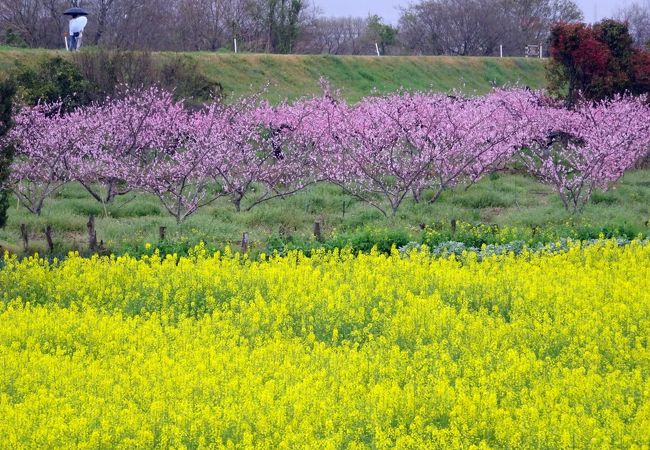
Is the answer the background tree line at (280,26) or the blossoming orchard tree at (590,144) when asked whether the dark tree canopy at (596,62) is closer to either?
the blossoming orchard tree at (590,144)

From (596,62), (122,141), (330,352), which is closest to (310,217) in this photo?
(122,141)

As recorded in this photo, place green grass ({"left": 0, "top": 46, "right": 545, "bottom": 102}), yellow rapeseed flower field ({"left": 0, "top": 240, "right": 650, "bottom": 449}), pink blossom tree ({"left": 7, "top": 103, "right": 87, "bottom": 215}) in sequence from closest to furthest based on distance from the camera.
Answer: yellow rapeseed flower field ({"left": 0, "top": 240, "right": 650, "bottom": 449}) → pink blossom tree ({"left": 7, "top": 103, "right": 87, "bottom": 215}) → green grass ({"left": 0, "top": 46, "right": 545, "bottom": 102})

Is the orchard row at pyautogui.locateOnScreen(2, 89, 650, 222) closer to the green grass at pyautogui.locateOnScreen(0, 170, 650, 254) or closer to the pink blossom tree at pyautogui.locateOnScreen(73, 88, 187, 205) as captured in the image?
the pink blossom tree at pyautogui.locateOnScreen(73, 88, 187, 205)

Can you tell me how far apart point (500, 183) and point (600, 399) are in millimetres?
15216

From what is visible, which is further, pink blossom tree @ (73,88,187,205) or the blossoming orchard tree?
pink blossom tree @ (73,88,187,205)

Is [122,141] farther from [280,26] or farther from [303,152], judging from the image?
[280,26]

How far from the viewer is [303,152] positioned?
71.5ft

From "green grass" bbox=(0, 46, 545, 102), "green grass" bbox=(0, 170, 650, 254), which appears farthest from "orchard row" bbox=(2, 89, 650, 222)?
"green grass" bbox=(0, 46, 545, 102)

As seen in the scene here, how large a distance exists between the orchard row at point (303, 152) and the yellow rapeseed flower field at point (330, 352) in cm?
575

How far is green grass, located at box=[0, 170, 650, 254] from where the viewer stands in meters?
14.5

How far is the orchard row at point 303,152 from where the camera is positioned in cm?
1836

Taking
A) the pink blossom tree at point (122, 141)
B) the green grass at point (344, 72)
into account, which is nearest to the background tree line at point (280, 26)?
the green grass at point (344, 72)

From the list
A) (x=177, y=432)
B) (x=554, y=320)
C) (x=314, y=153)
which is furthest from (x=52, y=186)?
(x=177, y=432)

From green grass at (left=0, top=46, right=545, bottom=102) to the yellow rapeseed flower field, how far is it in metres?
20.5
